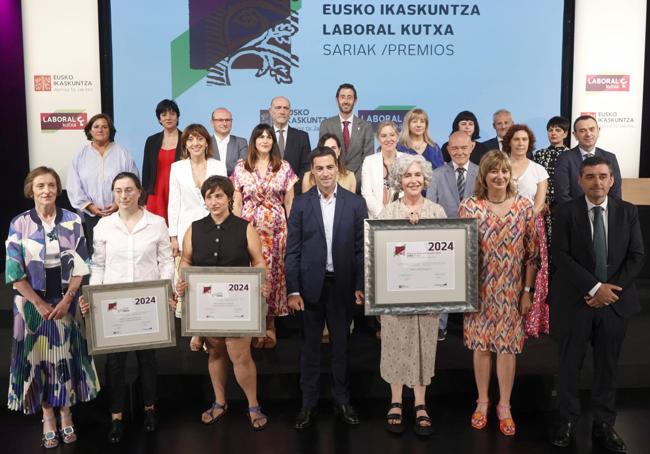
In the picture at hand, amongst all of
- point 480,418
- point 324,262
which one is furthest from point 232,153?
point 480,418

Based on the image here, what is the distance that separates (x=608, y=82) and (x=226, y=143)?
5036 millimetres

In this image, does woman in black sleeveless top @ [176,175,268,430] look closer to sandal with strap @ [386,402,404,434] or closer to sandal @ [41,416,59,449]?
sandal with strap @ [386,402,404,434]

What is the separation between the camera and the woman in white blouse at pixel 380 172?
4.91 m

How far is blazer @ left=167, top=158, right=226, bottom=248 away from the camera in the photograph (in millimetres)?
4730

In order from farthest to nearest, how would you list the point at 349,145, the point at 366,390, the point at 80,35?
the point at 80,35
the point at 349,145
the point at 366,390

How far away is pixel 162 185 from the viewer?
5.31 metres

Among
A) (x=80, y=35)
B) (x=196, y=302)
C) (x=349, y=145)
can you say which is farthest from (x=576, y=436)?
(x=80, y=35)

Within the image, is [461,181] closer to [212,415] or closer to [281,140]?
[281,140]

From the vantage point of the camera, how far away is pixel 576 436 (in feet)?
12.4

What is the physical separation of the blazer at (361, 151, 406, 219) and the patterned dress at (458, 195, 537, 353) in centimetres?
127

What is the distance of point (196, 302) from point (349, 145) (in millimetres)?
2505

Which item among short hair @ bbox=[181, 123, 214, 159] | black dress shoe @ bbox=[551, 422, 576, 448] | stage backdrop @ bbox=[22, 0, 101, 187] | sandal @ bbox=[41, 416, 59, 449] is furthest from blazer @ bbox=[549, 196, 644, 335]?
stage backdrop @ bbox=[22, 0, 101, 187]

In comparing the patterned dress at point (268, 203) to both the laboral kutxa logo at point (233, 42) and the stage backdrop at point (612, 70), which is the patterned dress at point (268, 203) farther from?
the stage backdrop at point (612, 70)

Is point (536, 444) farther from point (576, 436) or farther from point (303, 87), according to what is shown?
point (303, 87)
